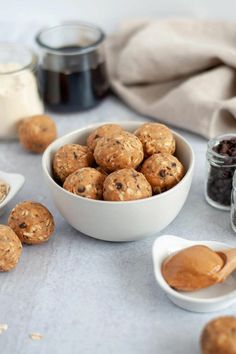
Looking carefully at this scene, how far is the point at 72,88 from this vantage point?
54.0 inches

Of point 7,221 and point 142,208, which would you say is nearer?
point 142,208

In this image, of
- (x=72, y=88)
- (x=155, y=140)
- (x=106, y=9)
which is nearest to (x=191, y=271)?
(x=155, y=140)

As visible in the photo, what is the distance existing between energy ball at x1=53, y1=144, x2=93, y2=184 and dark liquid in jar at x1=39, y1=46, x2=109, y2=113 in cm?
34

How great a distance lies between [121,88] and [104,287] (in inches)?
24.1

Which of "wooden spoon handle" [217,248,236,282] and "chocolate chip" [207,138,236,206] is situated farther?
"chocolate chip" [207,138,236,206]

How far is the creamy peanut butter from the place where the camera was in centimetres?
88

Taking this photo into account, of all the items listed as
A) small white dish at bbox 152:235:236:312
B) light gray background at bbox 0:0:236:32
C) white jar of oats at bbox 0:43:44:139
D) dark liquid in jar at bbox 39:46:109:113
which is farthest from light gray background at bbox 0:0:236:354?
light gray background at bbox 0:0:236:32

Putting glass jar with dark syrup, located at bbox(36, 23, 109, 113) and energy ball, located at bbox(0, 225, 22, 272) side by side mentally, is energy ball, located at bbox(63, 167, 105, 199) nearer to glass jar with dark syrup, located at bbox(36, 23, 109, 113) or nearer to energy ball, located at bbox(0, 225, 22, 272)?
energy ball, located at bbox(0, 225, 22, 272)

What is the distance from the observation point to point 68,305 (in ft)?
2.97

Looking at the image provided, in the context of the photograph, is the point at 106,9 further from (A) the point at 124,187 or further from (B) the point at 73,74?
(A) the point at 124,187

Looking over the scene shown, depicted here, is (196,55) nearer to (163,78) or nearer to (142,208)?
(163,78)

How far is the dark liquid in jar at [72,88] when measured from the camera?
1.36 meters

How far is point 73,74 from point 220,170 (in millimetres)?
433

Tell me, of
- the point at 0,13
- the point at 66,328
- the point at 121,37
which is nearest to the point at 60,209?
the point at 66,328
